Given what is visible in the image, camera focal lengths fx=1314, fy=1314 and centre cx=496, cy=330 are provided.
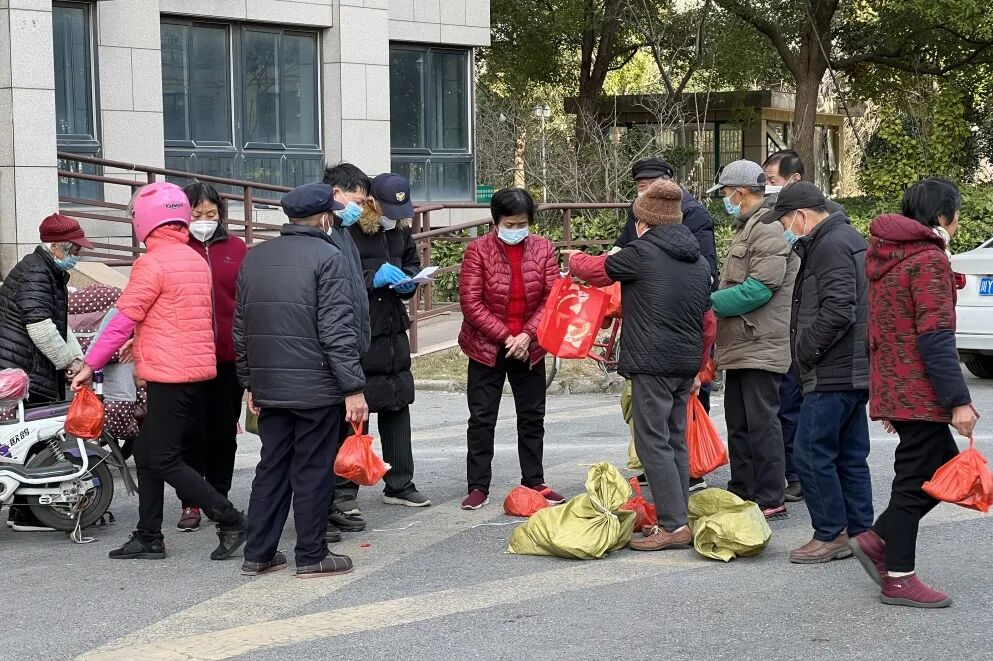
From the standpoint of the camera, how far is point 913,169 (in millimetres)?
26172

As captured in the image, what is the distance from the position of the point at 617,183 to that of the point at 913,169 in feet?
22.0

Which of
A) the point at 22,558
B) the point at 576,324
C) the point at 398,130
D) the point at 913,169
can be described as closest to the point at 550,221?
the point at 398,130

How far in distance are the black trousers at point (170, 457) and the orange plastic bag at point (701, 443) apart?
2.41 meters

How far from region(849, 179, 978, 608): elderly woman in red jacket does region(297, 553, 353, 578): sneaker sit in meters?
2.42

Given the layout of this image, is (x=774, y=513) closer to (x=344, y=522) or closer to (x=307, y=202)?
(x=344, y=522)

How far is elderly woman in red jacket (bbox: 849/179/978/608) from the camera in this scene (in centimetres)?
523

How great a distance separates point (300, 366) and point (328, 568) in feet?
3.22

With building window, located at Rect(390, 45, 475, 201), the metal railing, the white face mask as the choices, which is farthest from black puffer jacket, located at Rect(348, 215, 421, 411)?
building window, located at Rect(390, 45, 475, 201)

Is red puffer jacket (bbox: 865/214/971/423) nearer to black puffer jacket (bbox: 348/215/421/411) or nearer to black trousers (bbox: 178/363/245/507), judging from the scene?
black puffer jacket (bbox: 348/215/421/411)

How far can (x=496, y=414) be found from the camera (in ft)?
24.7

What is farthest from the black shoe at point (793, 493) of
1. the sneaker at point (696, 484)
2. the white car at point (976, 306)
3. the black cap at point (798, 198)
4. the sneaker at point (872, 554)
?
the white car at point (976, 306)

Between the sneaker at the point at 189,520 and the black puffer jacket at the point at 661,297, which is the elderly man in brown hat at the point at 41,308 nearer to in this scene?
the sneaker at the point at 189,520

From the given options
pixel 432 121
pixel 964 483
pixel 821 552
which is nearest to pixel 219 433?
pixel 821 552

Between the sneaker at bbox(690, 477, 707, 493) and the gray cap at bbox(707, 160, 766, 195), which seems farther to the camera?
the sneaker at bbox(690, 477, 707, 493)
